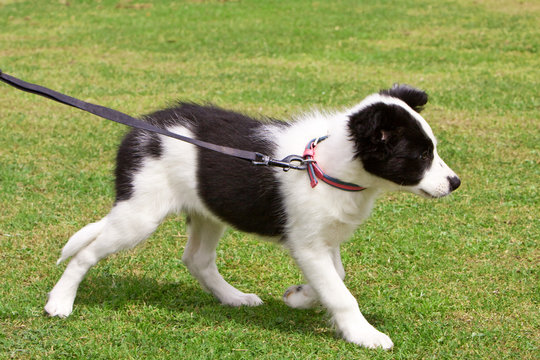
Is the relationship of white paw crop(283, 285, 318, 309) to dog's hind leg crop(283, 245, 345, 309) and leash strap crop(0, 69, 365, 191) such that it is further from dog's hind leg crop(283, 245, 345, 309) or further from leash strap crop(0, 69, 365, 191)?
leash strap crop(0, 69, 365, 191)

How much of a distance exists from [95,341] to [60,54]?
435 inches

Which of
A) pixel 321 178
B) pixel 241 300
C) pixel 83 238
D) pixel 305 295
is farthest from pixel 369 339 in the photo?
pixel 83 238

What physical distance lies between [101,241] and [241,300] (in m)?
1.05

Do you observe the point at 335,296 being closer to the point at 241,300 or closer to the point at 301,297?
the point at 301,297

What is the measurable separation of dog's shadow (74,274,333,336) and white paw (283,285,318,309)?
154mm

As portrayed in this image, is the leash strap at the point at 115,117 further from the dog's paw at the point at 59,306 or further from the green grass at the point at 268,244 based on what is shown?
the dog's paw at the point at 59,306

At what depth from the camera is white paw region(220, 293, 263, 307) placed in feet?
16.5

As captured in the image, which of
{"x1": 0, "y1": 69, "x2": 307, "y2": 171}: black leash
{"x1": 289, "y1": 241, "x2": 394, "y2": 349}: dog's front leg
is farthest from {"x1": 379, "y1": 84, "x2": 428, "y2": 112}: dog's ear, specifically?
{"x1": 289, "y1": 241, "x2": 394, "y2": 349}: dog's front leg

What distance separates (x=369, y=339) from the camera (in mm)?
4270

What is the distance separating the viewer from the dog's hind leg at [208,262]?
199 inches

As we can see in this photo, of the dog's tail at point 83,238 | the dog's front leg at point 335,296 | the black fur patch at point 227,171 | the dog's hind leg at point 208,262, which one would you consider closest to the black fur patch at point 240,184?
the black fur patch at point 227,171

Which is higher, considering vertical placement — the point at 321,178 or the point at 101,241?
the point at 321,178

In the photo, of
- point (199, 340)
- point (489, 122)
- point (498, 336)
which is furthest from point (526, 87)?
point (199, 340)

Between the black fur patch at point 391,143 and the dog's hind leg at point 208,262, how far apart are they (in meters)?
1.41
